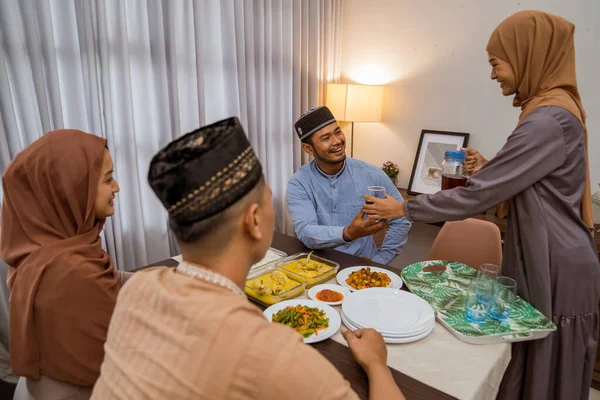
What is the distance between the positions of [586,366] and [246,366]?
1.63 m

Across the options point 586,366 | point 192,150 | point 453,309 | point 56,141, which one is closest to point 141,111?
point 56,141

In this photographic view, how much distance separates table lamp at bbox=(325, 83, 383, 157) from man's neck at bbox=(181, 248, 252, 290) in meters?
2.79

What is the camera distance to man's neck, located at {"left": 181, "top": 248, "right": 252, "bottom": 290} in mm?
798

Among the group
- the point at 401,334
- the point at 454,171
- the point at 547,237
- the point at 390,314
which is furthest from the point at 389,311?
the point at 454,171

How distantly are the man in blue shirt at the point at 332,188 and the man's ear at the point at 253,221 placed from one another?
1.32 meters

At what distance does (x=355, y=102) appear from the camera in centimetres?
341

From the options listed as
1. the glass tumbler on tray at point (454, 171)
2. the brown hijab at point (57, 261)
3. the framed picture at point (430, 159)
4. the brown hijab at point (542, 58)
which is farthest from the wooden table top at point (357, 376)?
the framed picture at point (430, 159)

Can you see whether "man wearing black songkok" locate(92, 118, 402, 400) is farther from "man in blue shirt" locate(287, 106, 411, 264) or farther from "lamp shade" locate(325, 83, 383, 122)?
"lamp shade" locate(325, 83, 383, 122)

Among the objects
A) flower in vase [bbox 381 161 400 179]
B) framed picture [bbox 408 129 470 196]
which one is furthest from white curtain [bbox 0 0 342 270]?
framed picture [bbox 408 129 470 196]

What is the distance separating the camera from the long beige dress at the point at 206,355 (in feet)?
2.05

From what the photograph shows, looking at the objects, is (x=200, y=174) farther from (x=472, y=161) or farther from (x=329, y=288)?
(x=472, y=161)

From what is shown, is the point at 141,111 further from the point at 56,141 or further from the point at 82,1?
the point at 56,141

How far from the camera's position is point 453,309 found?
1344mm

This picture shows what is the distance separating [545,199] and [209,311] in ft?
4.46
